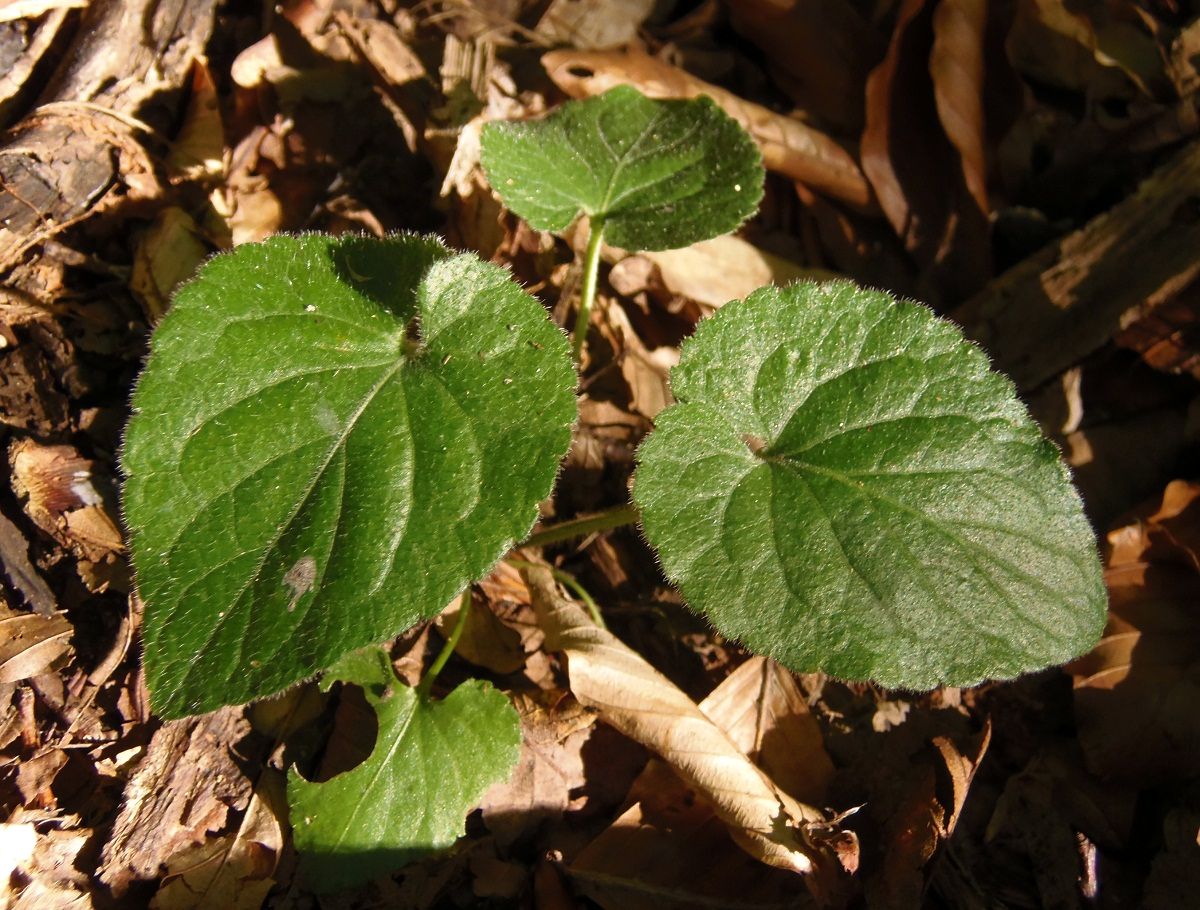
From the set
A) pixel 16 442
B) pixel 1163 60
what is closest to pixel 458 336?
pixel 16 442

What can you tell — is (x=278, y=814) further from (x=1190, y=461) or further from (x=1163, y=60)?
(x=1163, y=60)

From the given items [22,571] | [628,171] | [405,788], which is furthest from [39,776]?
[628,171]

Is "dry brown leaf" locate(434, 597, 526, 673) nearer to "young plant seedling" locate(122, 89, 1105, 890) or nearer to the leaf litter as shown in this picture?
the leaf litter

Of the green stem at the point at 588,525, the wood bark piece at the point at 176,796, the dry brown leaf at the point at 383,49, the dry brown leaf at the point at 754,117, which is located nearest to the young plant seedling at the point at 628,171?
the green stem at the point at 588,525

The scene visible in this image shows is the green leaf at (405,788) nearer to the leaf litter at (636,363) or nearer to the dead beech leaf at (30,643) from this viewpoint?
the leaf litter at (636,363)

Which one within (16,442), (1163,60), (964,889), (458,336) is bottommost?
(964,889)

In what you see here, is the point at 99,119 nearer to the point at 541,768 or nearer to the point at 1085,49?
the point at 541,768
